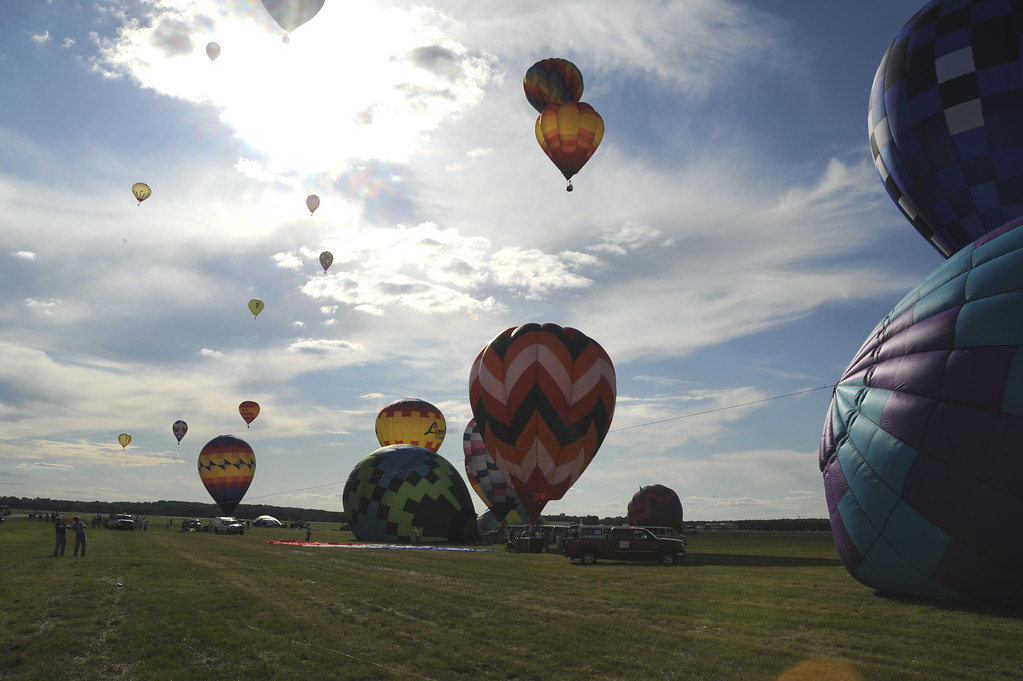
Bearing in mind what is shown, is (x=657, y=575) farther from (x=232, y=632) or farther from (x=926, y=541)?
(x=232, y=632)

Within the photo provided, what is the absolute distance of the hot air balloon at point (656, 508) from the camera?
146ft

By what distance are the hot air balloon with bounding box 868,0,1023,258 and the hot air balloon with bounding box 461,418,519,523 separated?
28637 millimetres

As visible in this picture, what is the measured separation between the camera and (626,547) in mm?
23922

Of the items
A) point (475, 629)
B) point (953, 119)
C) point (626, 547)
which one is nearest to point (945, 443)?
point (475, 629)

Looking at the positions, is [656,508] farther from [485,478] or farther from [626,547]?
[626,547]

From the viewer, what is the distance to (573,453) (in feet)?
97.8

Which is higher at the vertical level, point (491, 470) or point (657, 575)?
point (491, 470)

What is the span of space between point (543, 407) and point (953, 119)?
17.2 meters

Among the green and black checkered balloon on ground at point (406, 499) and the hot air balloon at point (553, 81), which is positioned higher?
the hot air balloon at point (553, 81)

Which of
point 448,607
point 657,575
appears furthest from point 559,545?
point 448,607

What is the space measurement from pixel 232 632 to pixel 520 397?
20302mm

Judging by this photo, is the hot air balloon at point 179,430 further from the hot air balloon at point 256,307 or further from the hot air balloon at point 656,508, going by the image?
the hot air balloon at point 656,508

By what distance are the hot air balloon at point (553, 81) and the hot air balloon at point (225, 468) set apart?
41576mm

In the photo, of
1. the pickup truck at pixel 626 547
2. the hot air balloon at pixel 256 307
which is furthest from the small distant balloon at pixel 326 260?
the pickup truck at pixel 626 547
